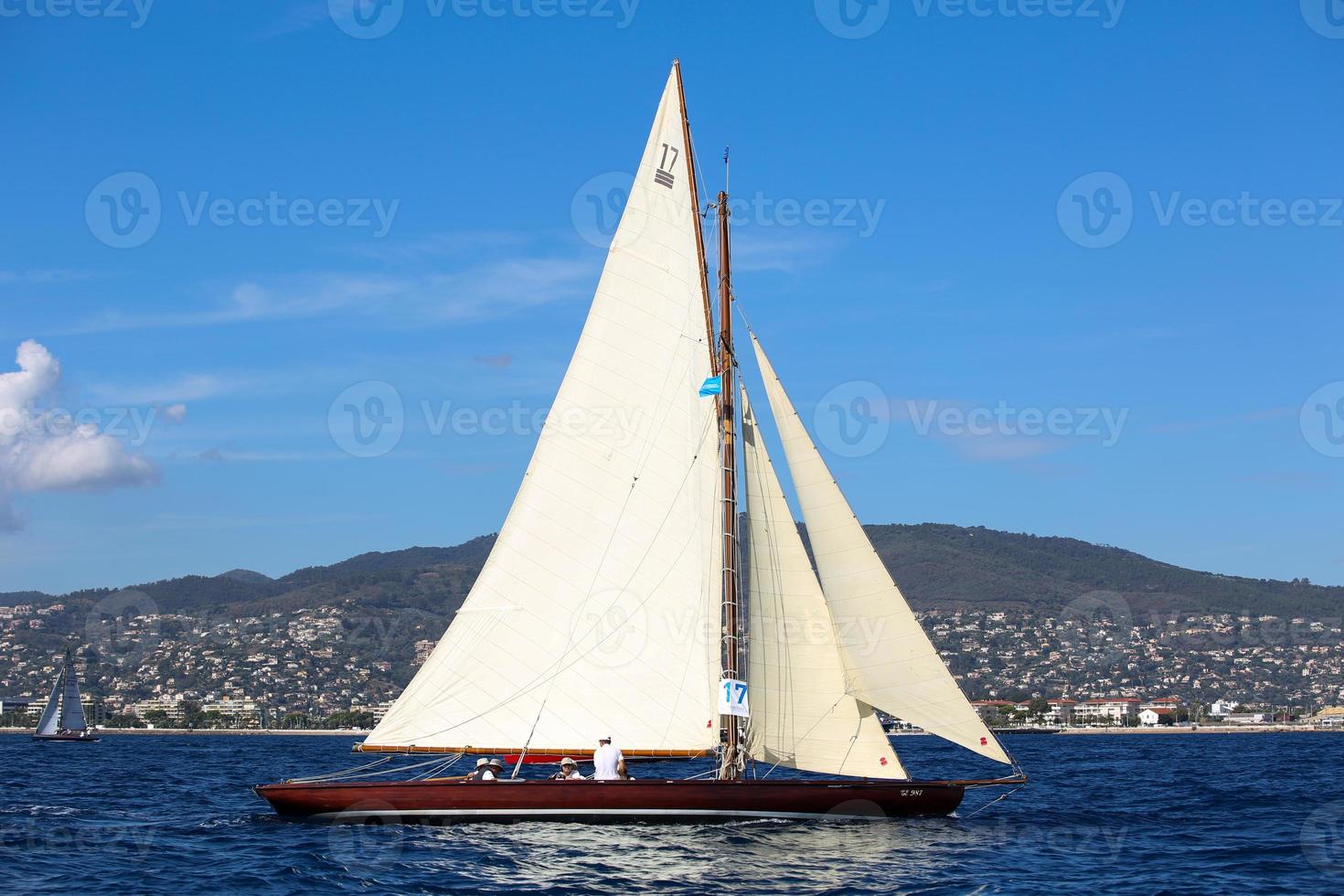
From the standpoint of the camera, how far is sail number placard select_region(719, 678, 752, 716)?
1251 inches

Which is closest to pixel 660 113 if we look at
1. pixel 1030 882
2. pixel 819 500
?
pixel 819 500

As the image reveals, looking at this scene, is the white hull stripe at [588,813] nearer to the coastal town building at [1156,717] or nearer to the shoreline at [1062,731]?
the shoreline at [1062,731]

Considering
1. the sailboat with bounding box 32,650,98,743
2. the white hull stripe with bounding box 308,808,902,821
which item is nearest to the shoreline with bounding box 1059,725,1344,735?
the sailboat with bounding box 32,650,98,743

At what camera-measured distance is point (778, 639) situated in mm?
32375

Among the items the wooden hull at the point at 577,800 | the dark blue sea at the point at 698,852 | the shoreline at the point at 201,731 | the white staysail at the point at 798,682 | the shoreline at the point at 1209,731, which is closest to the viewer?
the dark blue sea at the point at 698,852

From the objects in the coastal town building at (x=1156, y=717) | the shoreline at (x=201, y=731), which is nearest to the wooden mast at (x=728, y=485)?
the shoreline at (x=201, y=731)

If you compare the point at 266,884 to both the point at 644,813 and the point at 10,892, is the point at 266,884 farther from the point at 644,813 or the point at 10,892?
the point at 644,813

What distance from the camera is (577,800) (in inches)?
1179

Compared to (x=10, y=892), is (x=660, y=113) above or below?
above

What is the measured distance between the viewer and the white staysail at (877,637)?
103 ft

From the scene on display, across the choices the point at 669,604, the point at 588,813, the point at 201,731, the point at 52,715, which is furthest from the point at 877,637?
the point at 201,731

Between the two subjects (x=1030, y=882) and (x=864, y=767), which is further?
(x=864, y=767)

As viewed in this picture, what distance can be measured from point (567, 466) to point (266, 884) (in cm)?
1173

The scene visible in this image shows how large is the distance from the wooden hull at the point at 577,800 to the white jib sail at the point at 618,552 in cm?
171
